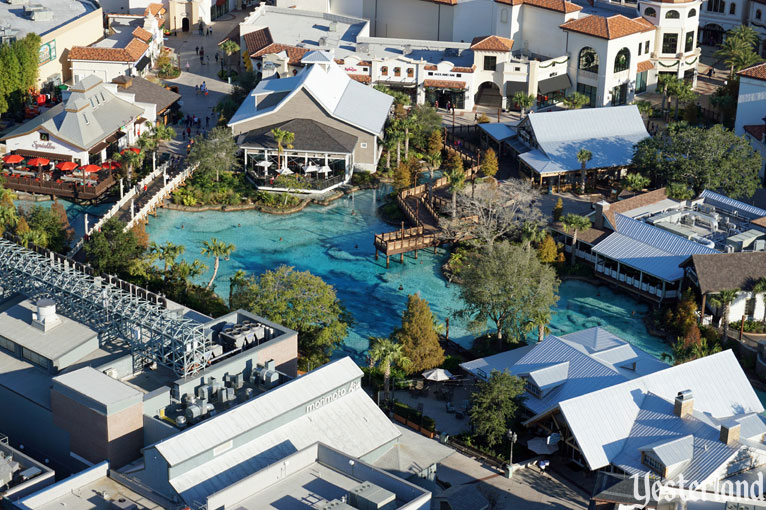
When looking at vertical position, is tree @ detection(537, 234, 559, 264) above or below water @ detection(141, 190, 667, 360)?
above

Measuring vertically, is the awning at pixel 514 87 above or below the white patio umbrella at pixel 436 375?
above

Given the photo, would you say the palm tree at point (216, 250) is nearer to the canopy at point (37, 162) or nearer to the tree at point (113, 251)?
the tree at point (113, 251)

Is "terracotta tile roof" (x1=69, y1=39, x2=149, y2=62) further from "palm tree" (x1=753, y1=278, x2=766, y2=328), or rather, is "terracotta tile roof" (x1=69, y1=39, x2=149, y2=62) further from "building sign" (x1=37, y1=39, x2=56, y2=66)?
"palm tree" (x1=753, y1=278, x2=766, y2=328)

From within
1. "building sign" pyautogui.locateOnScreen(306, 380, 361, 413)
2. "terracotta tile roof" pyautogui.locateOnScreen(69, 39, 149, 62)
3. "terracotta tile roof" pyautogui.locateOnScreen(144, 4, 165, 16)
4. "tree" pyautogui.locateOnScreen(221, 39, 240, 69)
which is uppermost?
"terracotta tile roof" pyautogui.locateOnScreen(144, 4, 165, 16)

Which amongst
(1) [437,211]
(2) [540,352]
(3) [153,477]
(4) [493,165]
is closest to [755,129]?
(4) [493,165]

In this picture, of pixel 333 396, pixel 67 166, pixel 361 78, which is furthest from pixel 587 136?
pixel 333 396

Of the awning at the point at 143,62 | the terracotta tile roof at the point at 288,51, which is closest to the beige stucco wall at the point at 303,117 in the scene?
the terracotta tile roof at the point at 288,51

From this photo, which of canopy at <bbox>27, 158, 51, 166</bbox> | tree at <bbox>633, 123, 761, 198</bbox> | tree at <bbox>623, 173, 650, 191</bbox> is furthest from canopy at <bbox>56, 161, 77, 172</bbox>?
tree at <bbox>633, 123, 761, 198</bbox>
